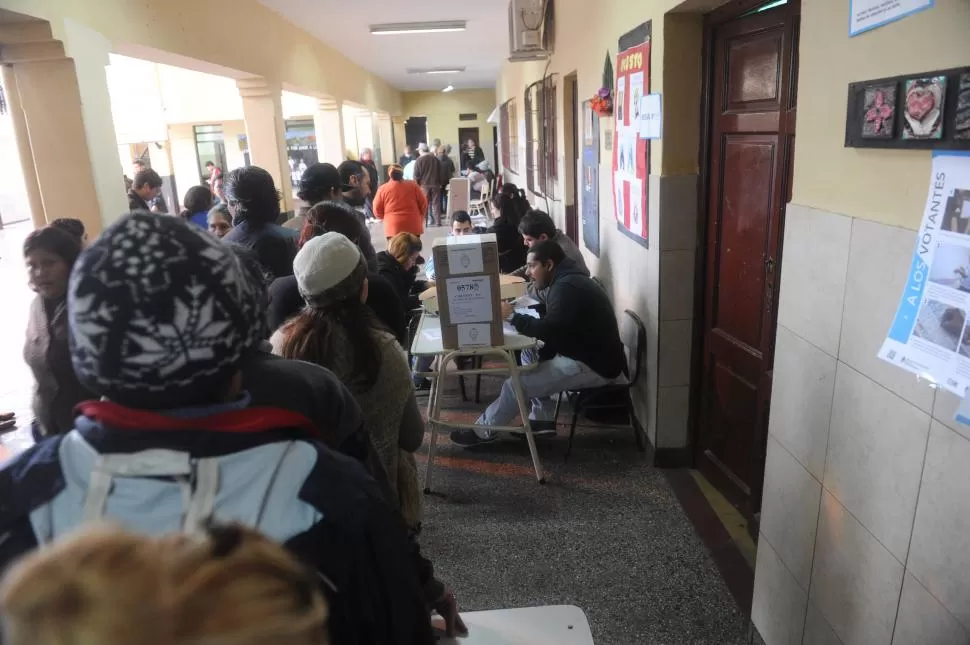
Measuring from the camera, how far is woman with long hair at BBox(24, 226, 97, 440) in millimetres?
2066

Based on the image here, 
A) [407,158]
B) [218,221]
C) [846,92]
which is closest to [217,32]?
[218,221]

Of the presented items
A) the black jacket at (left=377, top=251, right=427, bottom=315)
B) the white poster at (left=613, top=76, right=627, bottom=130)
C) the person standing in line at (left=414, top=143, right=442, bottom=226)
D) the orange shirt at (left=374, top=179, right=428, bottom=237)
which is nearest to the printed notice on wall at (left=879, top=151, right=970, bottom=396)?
the white poster at (left=613, top=76, right=627, bottom=130)

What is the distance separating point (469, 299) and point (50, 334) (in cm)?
152

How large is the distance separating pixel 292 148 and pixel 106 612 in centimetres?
1637

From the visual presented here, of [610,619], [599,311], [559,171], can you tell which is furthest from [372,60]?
[610,619]

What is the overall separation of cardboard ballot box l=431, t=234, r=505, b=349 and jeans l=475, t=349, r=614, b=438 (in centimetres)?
46

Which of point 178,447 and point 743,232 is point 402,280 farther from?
point 178,447

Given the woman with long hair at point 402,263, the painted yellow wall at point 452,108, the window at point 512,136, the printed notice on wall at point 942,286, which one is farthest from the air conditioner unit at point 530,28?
the painted yellow wall at point 452,108

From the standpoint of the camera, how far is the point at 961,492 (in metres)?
1.07

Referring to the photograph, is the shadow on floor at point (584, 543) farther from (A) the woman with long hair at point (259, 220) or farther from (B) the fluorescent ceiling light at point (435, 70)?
(B) the fluorescent ceiling light at point (435, 70)

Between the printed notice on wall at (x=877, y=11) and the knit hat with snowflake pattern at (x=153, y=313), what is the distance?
1.22 metres

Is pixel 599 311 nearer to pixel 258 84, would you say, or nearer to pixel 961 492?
pixel 961 492

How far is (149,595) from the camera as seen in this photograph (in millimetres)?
456

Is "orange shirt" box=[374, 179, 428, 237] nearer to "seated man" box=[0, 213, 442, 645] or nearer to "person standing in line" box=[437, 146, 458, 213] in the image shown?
"person standing in line" box=[437, 146, 458, 213]
